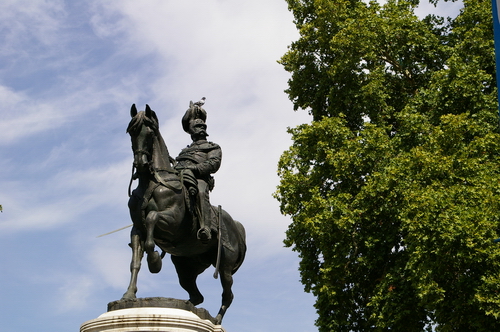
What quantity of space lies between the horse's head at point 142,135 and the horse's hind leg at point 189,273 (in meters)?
1.63

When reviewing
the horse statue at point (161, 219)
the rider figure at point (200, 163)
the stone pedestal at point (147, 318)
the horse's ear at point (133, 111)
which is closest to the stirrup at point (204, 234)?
the rider figure at point (200, 163)

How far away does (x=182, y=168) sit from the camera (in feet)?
34.6

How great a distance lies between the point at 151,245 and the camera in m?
9.40

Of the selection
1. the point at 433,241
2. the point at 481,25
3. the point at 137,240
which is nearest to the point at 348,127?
the point at 481,25

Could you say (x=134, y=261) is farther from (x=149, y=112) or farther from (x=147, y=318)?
(x=149, y=112)

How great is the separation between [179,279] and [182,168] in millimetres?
1528

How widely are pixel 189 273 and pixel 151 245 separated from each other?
1463mm

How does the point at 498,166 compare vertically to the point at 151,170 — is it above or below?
above

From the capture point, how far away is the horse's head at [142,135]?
31.8 ft

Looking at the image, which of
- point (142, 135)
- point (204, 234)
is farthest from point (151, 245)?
point (142, 135)

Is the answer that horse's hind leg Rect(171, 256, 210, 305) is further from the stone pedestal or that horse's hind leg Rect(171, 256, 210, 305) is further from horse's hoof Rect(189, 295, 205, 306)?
the stone pedestal

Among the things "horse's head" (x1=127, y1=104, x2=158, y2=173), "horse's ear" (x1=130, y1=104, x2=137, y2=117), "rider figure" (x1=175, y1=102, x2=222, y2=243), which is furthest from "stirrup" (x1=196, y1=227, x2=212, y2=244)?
"horse's ear" (x1=130, y1=104, x2=137, y2=117)

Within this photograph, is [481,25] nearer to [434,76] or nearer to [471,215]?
[434,76]

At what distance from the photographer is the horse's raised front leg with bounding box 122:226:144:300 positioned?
29.7 feet
